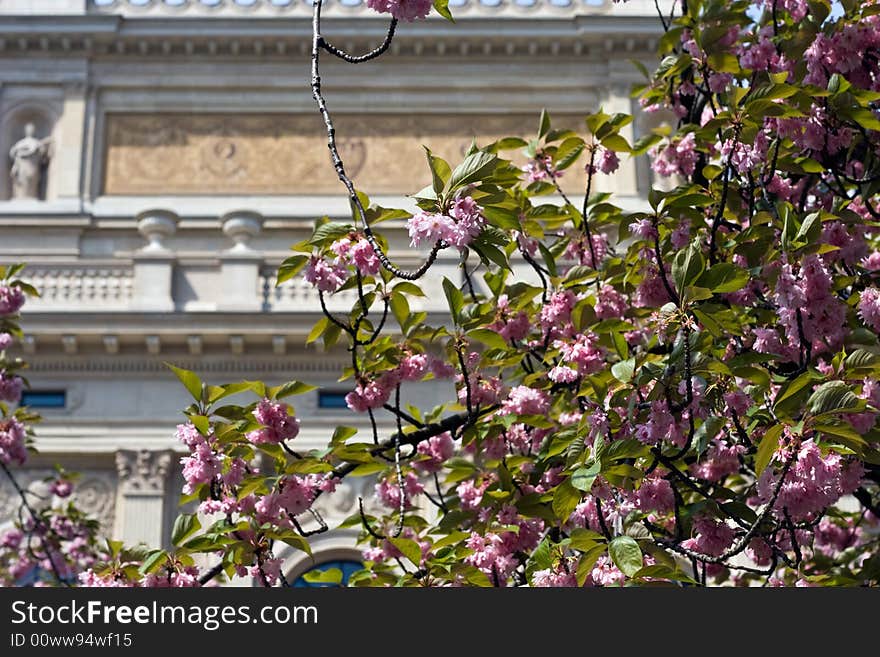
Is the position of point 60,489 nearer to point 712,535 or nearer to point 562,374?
point 562,374

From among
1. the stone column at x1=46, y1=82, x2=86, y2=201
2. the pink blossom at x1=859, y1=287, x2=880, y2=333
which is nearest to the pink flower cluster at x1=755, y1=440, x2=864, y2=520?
the pink blossom at x1=859, y1=287, x2=880, y2=333

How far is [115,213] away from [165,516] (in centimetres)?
631

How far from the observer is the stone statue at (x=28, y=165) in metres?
25.5

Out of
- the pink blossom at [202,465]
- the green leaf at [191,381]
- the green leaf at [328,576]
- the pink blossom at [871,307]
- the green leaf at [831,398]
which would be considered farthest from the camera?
the green leaf at [328,576]

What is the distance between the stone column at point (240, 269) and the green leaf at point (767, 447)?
1693 cm

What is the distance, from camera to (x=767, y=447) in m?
5.45

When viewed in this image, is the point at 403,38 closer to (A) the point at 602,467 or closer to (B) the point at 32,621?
(A) the point at 602,467

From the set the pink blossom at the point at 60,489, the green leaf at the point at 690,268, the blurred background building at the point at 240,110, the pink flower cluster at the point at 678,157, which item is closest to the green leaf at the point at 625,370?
the green leaf at the point at 690,268

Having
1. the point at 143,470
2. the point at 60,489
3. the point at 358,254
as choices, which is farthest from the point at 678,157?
the point at 143,470

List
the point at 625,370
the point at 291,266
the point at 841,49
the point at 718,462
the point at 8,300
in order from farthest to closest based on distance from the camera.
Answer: the point at 8,300, the point at 718,462, the point at 841,49, the point at 291,266, the point at 625,370

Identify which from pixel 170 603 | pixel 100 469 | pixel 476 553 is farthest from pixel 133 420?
pixel 170 603

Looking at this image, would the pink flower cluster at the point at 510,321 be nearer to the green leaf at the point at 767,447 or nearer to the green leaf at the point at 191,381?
the green leaf at the point at 191,381

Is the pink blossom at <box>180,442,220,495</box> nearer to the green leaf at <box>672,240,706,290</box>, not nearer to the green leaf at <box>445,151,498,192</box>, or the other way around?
the green leaf at <box>445,151,498,192</box>

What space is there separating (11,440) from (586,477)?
6.48 metres
